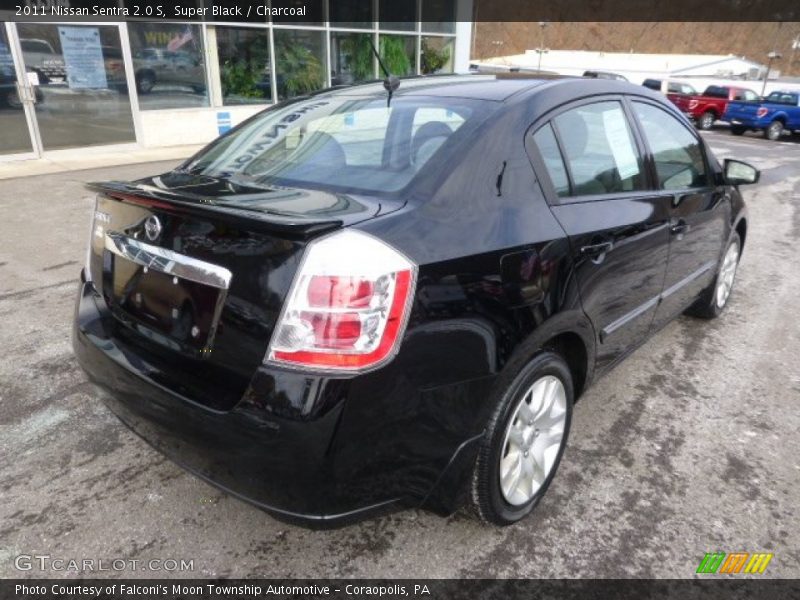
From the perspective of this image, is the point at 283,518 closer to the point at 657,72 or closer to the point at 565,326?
the point at 565,326

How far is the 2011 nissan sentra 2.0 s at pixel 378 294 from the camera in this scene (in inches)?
65.6

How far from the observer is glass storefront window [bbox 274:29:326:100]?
527 inches

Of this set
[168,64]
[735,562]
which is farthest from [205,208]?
[168,64]

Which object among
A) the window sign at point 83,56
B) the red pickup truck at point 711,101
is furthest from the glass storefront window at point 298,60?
the red pickup truck at point 711,101

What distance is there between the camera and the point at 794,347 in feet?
13.3

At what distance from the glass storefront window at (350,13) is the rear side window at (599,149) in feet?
41.5

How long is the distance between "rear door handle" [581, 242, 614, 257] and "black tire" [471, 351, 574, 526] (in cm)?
43

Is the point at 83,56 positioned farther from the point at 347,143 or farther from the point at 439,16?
the point at 347,143

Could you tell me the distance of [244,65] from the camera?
1298 cm

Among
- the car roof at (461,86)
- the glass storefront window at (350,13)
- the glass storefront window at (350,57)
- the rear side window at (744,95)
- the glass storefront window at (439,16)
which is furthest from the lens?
the rear side window at (744,95)

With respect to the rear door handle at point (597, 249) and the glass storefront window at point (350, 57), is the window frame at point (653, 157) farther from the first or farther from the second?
the glass storefront window at point (350, 57)

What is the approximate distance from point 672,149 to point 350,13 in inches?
500

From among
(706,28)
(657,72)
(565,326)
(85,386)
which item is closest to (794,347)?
(565,326)

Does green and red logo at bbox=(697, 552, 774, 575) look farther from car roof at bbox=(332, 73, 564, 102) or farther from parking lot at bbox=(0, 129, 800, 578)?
car roof at bbox=(332, 73, 564, 102)
